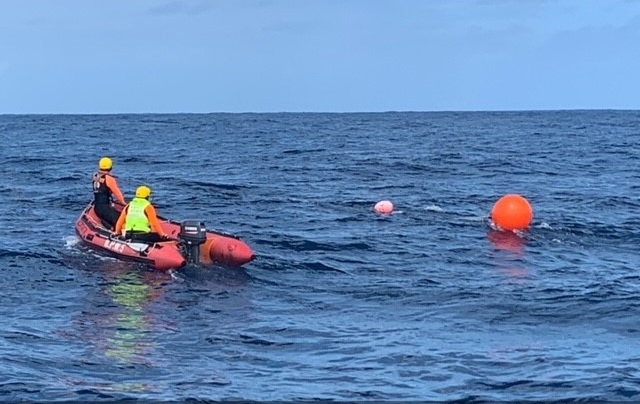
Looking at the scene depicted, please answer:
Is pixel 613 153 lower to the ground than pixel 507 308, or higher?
higher

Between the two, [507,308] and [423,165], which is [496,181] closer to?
[423,165]

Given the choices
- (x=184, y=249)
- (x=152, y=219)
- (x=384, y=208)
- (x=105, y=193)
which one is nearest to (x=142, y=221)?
(x=152, y=219)

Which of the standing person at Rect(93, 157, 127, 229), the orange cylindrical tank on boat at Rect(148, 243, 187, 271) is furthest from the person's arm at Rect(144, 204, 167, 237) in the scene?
the standing person at Rect(93, 157, 127, 229)

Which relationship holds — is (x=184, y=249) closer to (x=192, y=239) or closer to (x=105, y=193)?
(x=192, y=239)

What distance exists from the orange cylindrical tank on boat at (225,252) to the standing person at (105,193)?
2360mm

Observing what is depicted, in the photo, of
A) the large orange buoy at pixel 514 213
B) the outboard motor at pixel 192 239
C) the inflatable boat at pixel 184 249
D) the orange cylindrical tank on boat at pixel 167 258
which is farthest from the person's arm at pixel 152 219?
the large orange buoy at pixel 514 213

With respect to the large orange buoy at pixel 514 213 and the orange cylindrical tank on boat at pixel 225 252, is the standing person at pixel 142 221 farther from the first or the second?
the large orange buoy at pixel 514 213

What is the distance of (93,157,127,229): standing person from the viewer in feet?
64.7

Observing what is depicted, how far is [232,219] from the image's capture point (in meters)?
25.4

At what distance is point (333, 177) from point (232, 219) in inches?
421

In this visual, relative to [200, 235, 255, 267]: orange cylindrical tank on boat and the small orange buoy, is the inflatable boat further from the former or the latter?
the small orange buoy

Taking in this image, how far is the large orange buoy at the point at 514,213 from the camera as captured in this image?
22344 mm

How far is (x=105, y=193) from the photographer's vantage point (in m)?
19.8

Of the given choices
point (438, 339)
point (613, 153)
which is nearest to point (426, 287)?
point (438, 339)
